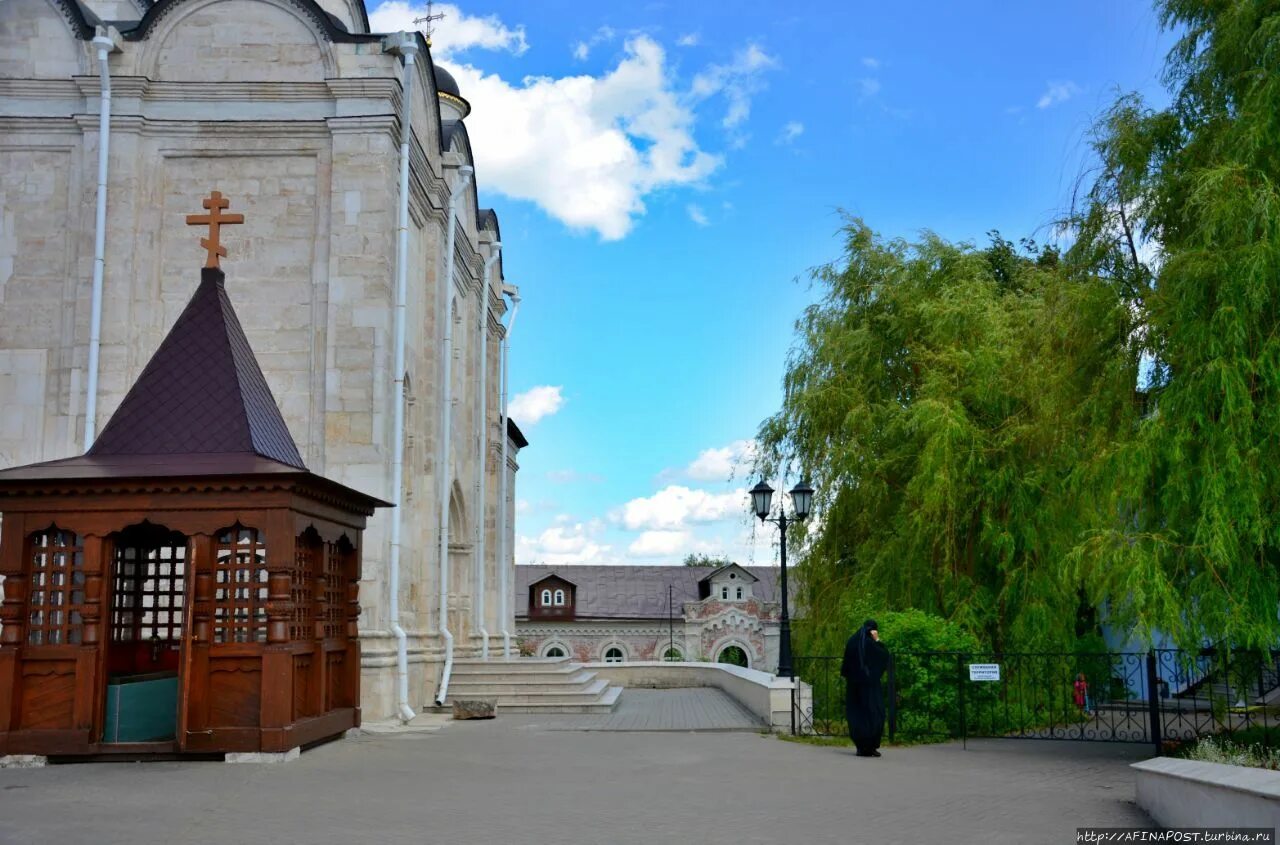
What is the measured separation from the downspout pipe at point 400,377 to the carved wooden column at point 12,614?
6.13 meters

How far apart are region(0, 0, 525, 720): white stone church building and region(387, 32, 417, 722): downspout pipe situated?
0.13 feet

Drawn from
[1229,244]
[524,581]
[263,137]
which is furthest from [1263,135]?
[524,581]

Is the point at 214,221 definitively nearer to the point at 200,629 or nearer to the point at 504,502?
the point at 200,629

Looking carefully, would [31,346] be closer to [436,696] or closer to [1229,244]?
[436,696]

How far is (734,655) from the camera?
6238 cm

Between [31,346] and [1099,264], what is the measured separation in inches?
627

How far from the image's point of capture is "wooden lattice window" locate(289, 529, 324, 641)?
41.6ft

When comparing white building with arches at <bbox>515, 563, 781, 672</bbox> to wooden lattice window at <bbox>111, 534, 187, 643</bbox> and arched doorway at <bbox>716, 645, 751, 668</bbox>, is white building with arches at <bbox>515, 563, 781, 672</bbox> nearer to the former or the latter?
arched doorway at <bbox>716, 645, 751, 668</bbox>

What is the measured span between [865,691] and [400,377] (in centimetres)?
890

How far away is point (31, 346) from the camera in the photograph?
1869cm

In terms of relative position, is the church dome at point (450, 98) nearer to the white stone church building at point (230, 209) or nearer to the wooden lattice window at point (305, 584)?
the white stone church building at point (230, 209)

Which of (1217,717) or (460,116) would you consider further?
(460,116)

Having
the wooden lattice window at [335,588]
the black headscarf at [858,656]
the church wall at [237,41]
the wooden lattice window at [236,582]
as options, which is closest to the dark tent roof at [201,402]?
the wooden lattice window at [236,582]

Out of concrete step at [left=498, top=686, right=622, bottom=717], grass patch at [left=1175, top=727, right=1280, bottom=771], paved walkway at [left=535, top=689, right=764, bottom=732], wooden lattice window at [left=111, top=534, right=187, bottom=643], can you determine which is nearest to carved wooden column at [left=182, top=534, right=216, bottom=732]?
wooden lattice window at [left=111, top=534, right=187, bottom=643]
